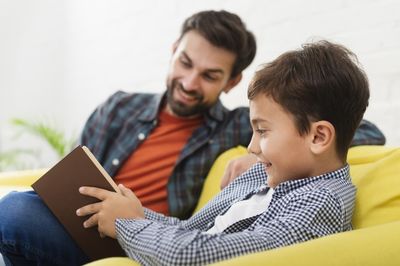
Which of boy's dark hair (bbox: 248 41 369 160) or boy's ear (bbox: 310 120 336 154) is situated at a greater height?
boy's dark hair (bbox: 248 41 369 160)

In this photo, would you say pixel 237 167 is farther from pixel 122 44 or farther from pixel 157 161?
pixel 122 44

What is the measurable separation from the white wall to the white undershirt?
805 millimetres

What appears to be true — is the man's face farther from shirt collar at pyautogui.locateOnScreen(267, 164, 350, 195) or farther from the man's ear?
shirt collar at pyautogui.locateOnScreen(267, 164, 350, 195)

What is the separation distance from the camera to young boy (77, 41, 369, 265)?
981 mm

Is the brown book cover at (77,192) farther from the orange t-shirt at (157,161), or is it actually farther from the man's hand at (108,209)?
the orange t-shirt at (157,161)

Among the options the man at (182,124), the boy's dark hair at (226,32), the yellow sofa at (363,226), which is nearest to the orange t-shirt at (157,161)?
the man at (182,124)

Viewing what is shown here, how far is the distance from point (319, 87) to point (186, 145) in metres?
0.81

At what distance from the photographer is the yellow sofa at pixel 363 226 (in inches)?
33.6

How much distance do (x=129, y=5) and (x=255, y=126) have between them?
2.25 m

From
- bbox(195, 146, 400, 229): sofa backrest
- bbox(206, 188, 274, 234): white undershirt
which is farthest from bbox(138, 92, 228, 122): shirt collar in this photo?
bbox(206, 188, 274, 234): white undershirt

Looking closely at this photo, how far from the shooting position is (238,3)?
8.08ft

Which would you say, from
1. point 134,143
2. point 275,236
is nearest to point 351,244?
point 275,236

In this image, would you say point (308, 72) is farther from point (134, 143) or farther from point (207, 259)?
point (134, 143)

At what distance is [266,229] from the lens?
97cm
